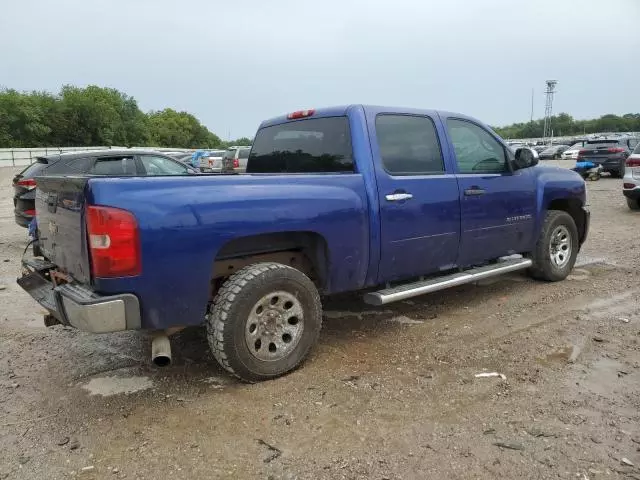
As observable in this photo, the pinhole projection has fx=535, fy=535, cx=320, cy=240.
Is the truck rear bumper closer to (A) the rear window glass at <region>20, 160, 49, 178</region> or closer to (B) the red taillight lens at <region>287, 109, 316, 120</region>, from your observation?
(B) the red taillight lens at <region>287, 109, 316, 120</region>

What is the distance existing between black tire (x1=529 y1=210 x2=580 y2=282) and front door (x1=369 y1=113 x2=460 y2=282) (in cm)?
162

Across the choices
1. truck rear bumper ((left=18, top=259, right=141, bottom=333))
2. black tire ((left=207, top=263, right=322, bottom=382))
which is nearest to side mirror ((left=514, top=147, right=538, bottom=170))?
black tire ((left=207, top=263, right=322, bottom=382))

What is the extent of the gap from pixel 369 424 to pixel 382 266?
56.7 inches

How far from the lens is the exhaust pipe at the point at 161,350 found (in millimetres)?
3303

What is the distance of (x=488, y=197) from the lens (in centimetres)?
504

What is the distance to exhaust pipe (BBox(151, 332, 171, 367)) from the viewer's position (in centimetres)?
330

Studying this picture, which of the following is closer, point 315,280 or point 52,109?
point 315,280

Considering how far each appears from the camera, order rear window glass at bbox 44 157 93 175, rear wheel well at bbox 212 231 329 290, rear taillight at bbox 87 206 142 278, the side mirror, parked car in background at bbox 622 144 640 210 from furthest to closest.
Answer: parked car in background at bbox 622 144 640 210, rear window glass at bbox 44 157 93 175, the side mirror, rear wheel well at bbox 212 231 329 290, rear taillight at bbox 87 206 142 278

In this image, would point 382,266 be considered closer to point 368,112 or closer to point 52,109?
point 368,112

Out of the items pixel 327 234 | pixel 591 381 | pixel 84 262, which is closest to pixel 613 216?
pixel 591 381

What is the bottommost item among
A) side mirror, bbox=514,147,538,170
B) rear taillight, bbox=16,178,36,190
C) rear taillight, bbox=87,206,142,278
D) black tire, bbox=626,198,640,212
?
black tire, bbox=626,198,640,212

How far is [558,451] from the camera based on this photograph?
9.18 feet

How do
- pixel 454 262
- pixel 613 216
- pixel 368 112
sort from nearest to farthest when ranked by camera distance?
pixel 368 112
pixel 454 262
pixel 613 216

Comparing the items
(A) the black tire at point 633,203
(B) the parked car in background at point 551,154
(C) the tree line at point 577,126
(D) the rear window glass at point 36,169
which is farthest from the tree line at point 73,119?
(C) the tree line at point 577,126
